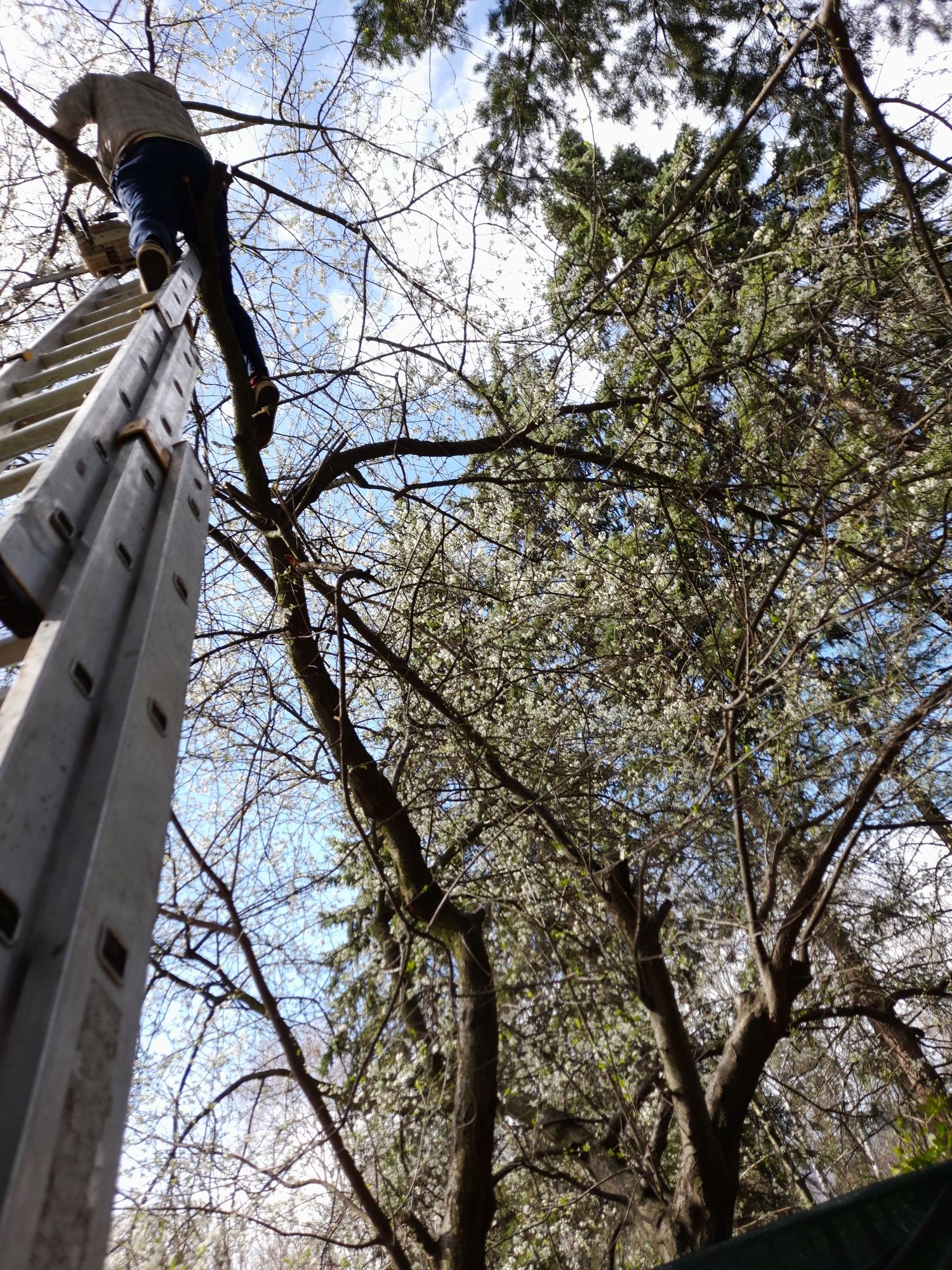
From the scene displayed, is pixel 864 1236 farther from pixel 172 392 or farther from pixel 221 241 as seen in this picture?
pixel 221 241

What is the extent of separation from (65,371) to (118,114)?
2.18 m

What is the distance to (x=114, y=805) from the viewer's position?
88 centimetres

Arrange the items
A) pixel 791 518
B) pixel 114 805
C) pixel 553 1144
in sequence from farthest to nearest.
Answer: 1. pixel 553 1144
2. pixel 791 518
3. pixel 114 805

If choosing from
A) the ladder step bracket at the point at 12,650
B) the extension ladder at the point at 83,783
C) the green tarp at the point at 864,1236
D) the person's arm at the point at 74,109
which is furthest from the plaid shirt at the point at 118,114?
the green tarp at the point at 864,1236

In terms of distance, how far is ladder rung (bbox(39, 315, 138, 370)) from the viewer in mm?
2355

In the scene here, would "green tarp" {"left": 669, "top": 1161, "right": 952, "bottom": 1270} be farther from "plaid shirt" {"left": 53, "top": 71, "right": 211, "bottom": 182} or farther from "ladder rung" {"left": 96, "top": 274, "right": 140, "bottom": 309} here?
"plaid shirt" {"left": 53, "top": 71, "right": 211, "bottom": 182}

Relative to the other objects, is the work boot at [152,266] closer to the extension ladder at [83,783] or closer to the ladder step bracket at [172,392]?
the ladder step bracket at [172,392]

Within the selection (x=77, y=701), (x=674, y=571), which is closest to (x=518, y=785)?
(x=674, y=571)

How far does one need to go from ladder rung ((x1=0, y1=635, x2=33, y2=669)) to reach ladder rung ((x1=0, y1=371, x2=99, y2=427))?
1010 millimetres

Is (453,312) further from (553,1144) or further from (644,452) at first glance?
(553,1144)

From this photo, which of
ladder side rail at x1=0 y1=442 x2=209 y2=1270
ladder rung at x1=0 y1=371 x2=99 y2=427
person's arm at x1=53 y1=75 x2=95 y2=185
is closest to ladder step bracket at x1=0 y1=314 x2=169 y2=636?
ladder side rail at x1=0 y1=442 x2=209 y2=1270

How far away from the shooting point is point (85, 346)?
2385mm

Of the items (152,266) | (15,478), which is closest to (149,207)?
(152,266)

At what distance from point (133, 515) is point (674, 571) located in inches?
184
